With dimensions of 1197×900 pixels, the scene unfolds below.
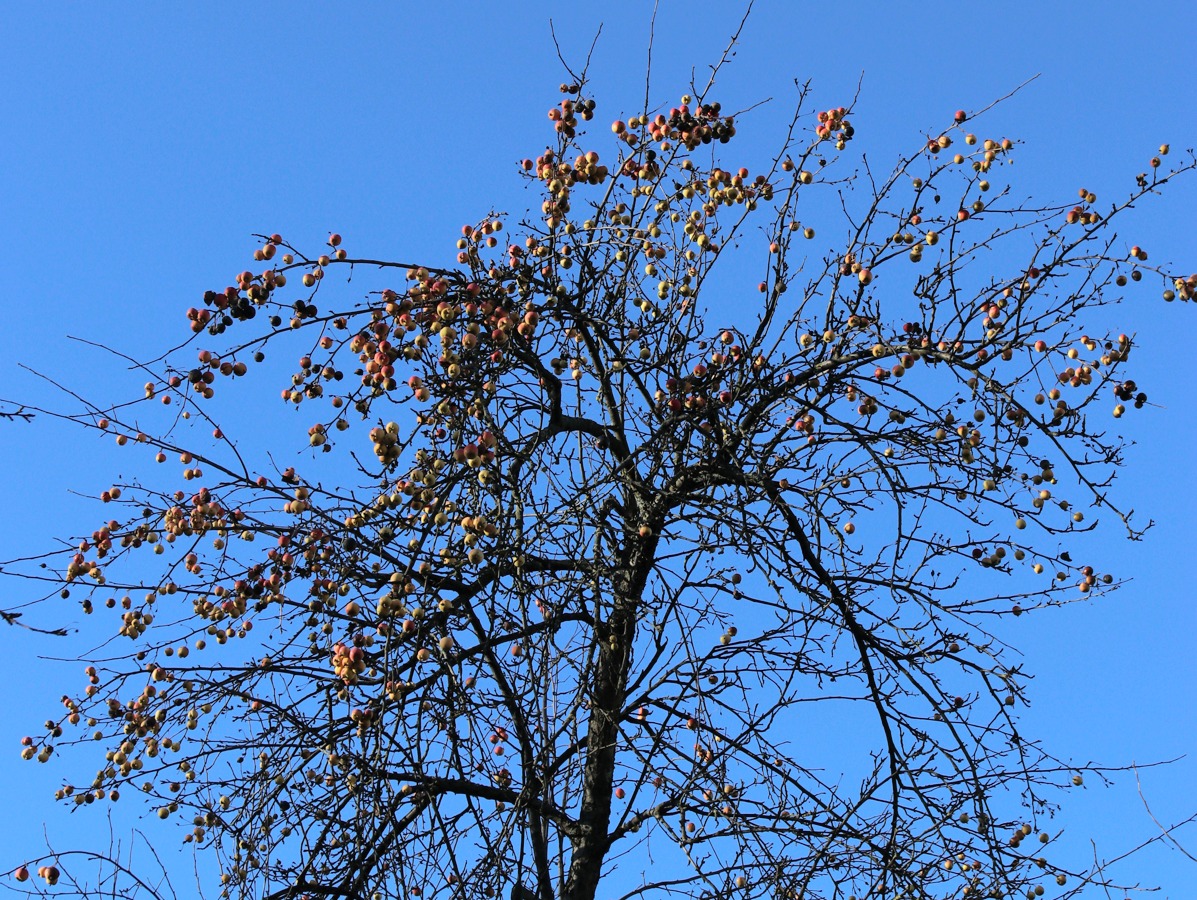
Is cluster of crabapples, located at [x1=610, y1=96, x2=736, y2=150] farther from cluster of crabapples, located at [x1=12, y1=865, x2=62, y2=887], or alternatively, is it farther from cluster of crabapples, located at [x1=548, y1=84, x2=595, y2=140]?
cluster of crabapples, located at [x1=12, y1=865, x2=62, y2=887]

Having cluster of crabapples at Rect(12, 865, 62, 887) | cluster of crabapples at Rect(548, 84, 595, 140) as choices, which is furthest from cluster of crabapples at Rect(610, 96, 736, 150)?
cluster of crabapples at Rect(12, 865, 62, 887)

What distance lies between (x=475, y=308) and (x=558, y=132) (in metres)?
1.05

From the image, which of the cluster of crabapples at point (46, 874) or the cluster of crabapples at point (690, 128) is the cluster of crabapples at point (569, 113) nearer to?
the cluster of crabapples at point (690, 128)

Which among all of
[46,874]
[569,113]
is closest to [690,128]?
[569,113]

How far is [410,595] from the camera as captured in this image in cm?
452

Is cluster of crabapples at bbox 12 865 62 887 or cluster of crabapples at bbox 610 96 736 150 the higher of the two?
cluster of crabapples at bbox 610 96 736 150

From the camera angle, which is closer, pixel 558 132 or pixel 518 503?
pixel 518 503

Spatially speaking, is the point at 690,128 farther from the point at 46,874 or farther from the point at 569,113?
the point at 46,874

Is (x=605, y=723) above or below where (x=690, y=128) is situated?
below

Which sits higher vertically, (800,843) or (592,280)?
(592,280)

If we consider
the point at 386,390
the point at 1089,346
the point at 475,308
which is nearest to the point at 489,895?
the point at 386,390

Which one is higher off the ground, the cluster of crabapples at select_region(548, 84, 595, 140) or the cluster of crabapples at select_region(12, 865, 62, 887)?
the cluster of crabapples at select_region(548, 84, 595, 140)

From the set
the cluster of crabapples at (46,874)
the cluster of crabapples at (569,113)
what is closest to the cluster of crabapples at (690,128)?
the cluster of crabapples at (569,113)

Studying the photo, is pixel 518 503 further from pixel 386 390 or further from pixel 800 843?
pixel 800 843
